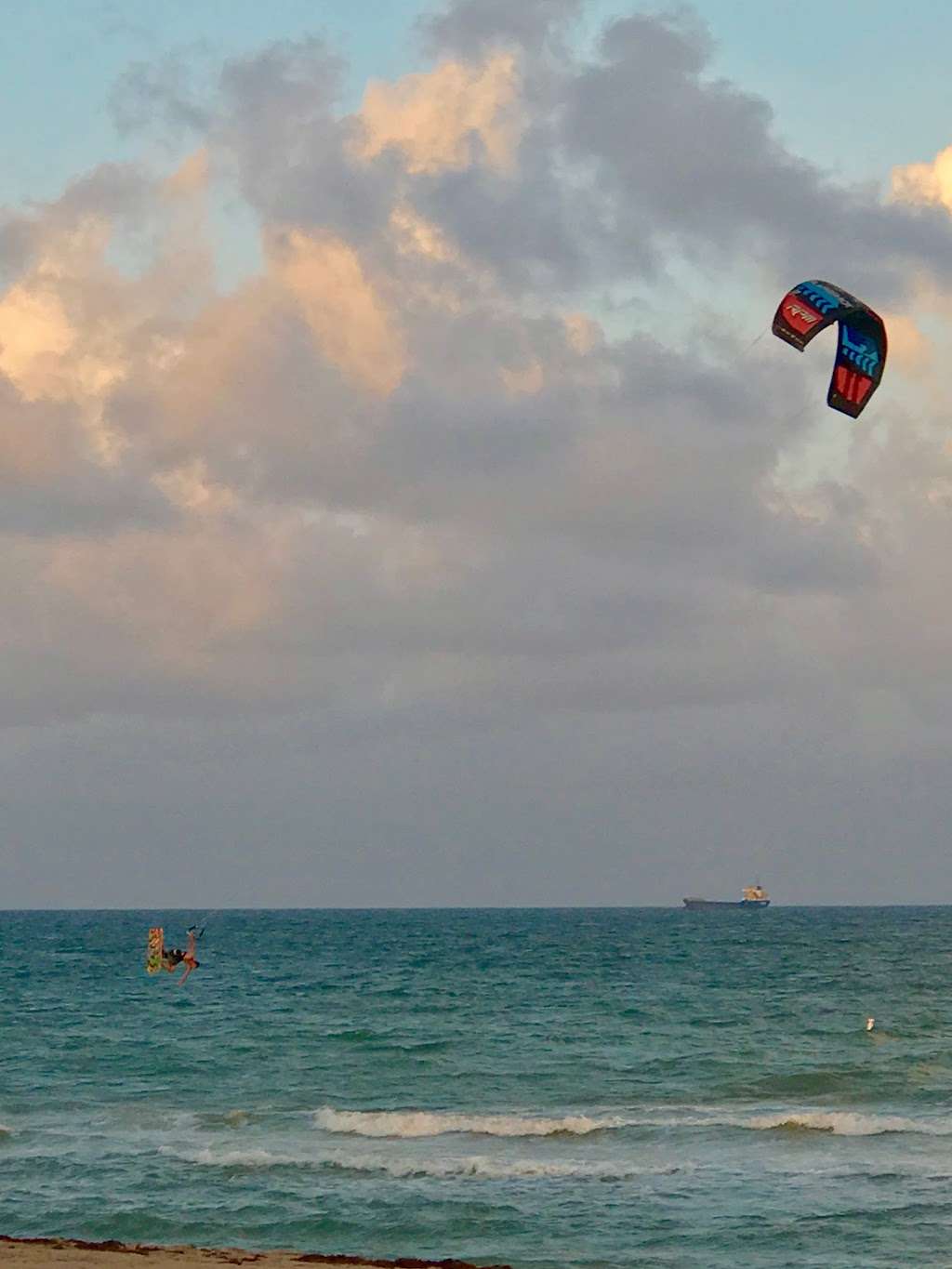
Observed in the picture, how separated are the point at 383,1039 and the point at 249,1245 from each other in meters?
26.2

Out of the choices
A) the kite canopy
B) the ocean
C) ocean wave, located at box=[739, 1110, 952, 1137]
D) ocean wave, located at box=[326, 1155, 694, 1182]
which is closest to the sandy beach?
the ocean

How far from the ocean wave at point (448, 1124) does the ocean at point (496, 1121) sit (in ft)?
0.32

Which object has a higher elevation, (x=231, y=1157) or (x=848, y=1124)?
(x=848, y=1124)

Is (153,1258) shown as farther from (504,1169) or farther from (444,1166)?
(504,1169)

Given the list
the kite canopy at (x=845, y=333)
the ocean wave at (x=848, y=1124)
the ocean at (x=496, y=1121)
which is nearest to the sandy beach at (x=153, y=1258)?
the ocean at (x=496, y=1121)

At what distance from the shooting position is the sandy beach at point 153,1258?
2023 cm

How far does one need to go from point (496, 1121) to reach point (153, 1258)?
558 inches

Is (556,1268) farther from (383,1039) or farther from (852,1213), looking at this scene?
(383,1039)

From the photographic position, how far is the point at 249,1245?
929 inches

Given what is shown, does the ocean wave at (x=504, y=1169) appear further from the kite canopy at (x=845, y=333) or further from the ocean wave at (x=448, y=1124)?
the kite canopy at (x=845, y=333)

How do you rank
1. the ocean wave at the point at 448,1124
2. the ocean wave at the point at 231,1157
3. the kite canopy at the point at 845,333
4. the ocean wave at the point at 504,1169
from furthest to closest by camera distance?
the ocean wave at the point at 448,1124
the kite canopy at the point at 845,333
the ocean wave at the point at 231,1157
the ocean wave at the point at 504,1169

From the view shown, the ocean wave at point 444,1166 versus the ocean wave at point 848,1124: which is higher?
the ocean wave at point 848,1124

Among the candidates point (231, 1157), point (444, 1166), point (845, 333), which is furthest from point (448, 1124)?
point (845, 333)

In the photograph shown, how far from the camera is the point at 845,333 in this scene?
105ft
